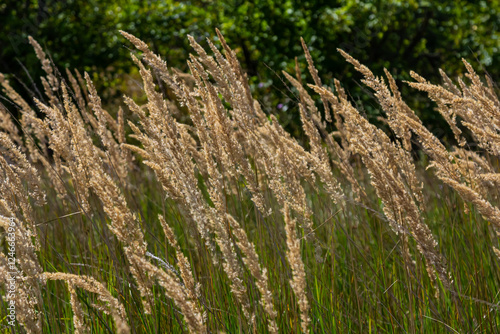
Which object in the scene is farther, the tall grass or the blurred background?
the blurred background

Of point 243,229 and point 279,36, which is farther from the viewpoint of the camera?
point 279,36

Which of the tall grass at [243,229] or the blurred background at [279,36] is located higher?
the blurred background at [279,36]

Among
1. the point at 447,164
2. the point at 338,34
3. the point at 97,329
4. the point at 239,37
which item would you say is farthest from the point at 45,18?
the point at 447,164

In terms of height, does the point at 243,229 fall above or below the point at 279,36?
below

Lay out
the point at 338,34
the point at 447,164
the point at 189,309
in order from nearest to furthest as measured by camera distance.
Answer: the point at 189,309 → the point at 447,164 → the point at 338,34

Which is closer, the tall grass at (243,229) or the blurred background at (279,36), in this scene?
the tall grass at (243,229)

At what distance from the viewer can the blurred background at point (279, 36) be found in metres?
6.31

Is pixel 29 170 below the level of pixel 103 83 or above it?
below

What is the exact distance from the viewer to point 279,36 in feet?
21.2

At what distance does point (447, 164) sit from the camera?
1.74 meters

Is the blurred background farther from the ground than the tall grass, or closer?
farther from the ground

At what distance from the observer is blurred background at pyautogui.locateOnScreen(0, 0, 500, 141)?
631cm

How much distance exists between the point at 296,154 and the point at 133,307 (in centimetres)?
83

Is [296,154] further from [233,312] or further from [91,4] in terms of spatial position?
[91,4]
